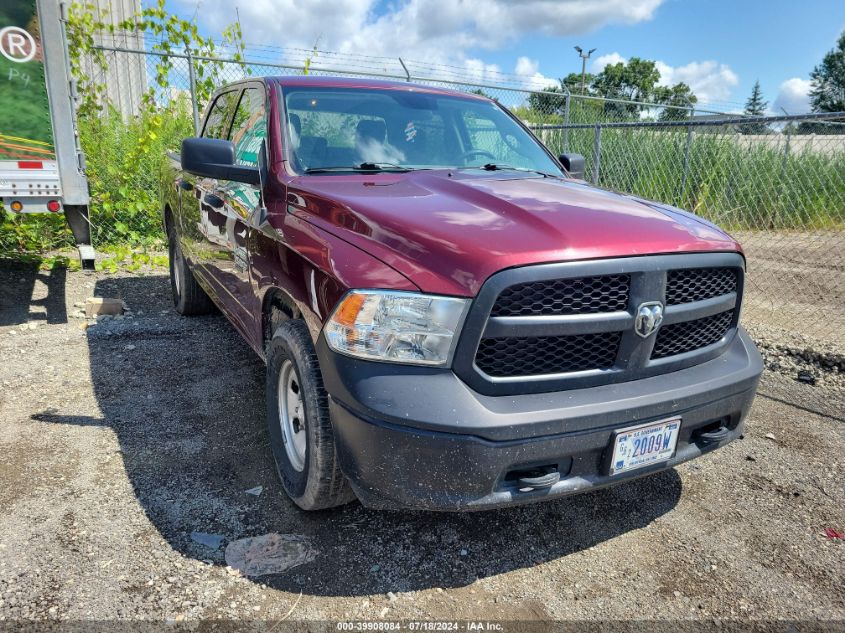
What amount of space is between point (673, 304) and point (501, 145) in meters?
1.73

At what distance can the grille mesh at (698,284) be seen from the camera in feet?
7.64

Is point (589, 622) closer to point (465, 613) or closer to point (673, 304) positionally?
point (465, 613)

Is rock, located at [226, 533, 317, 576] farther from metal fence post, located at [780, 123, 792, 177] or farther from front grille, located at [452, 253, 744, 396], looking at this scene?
metal fence post, located at [780, 123, 792, 177]

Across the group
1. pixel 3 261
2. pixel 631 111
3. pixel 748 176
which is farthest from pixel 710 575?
pixel 631 111

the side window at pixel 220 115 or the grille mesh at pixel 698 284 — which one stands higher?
the side window at pixel 220 115

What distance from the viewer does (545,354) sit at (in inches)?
85.0

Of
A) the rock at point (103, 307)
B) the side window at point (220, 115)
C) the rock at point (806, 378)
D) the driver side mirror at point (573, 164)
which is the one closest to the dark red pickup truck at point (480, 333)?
the driver side mirror at point (573, 164)

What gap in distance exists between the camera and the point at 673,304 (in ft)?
7.70

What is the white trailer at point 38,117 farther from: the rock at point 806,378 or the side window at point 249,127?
the rock at point 806,378

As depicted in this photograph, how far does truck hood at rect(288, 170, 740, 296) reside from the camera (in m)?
2.06

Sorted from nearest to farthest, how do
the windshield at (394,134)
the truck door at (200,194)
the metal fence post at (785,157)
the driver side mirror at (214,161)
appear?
the driver side mirror at (214,161) < the windshield at (394,134) < the truck door at (200,194) < the metal fence post at (785,157)

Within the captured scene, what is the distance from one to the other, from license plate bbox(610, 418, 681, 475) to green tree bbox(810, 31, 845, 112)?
73979 millimetres

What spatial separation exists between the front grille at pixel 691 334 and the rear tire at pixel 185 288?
4.00 meters

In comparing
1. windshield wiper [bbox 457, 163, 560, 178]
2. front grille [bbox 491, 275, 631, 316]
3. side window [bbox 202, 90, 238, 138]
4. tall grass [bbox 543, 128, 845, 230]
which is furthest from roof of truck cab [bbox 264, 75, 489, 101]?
tall grass [bbox 543, 128, 845, 230]
